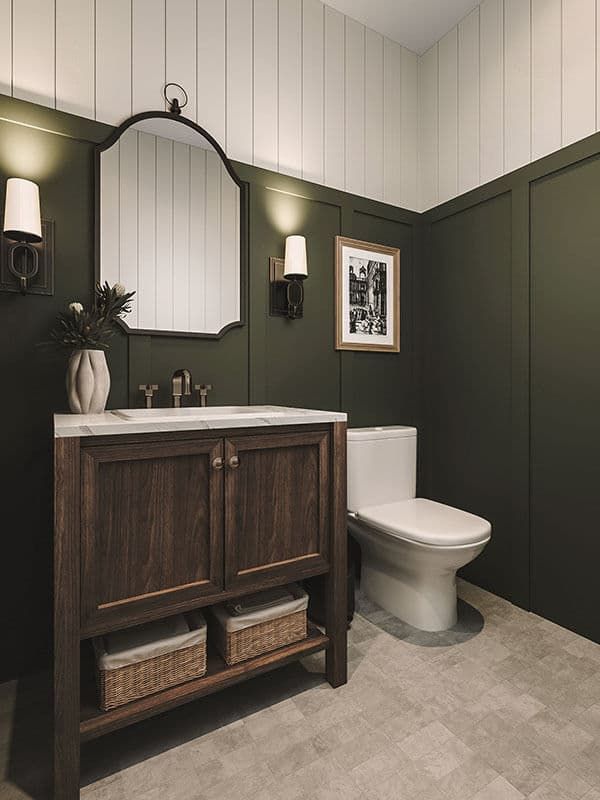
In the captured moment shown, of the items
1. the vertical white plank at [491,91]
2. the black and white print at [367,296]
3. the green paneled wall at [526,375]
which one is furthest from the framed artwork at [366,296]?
the vertical white plank at [491,91]

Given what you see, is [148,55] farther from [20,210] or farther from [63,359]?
[63,359]

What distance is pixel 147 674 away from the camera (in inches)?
52.2

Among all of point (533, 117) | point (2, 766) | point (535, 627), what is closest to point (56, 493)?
point (2, 766)

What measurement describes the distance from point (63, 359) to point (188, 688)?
3.90 ft

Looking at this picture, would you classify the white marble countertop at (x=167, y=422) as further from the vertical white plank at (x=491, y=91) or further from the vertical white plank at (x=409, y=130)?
the vertical white plank at (x=409, y=130)

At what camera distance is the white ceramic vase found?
156 cm

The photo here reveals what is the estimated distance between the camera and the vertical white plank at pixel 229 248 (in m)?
2.03

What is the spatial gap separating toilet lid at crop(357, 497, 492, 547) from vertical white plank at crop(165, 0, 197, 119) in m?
1.90

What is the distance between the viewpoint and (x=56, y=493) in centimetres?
115

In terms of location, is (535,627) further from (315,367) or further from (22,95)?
(22,95)

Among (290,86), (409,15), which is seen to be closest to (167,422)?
(290,86)

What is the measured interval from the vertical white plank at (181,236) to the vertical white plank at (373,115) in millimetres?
1043

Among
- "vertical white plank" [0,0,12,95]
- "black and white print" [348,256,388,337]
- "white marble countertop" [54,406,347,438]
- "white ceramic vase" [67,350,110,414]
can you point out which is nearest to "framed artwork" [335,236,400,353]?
"black and white print" [348,256,388,337]

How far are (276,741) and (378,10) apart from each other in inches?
125
